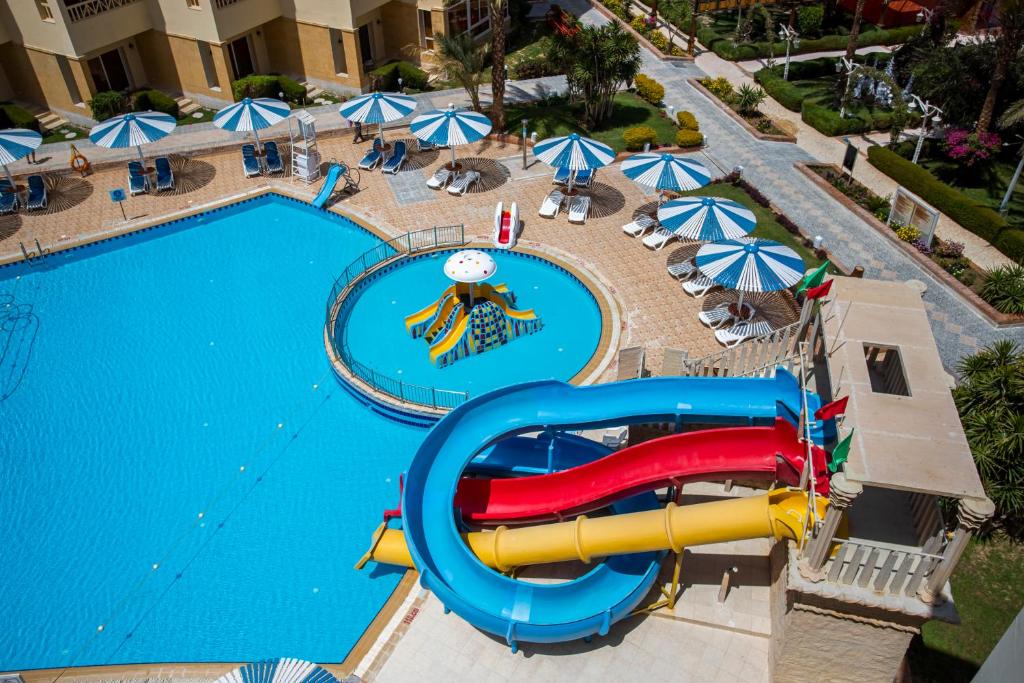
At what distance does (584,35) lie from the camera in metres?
32.8

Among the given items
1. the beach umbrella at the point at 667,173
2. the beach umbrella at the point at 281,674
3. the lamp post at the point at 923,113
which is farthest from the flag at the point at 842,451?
the lamp post at the point at 923,113

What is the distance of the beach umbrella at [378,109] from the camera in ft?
101

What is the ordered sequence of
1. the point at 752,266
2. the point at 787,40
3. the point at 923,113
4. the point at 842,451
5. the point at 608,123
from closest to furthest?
the point at 842,451, the point at 752,266, the point at 923,113, the point at 608,123, the point at 787,40

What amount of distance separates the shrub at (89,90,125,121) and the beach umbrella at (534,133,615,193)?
2029 cm

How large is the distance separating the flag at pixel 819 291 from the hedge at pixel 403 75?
27.7 metres

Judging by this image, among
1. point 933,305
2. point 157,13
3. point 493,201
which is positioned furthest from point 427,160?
point 933,305

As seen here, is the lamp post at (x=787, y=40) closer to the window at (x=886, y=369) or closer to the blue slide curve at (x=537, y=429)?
Result: the window at (x=886, y=369)

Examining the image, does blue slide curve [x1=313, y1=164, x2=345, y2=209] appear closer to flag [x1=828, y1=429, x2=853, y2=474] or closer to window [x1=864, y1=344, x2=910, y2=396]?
window [x1=864, y1=344, x2=910, y2=396]

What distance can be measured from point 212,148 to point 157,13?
8084mm

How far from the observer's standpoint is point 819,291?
1580cm

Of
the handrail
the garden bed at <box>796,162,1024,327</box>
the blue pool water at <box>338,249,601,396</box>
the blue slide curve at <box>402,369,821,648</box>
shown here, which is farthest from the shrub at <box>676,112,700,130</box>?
the blue slide curve at <box>402,369,821,648</box>

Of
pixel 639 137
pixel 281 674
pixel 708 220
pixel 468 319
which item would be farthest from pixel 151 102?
pixel 281 674

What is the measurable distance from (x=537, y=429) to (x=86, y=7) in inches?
1197

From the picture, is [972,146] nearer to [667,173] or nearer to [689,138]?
[689,138]
